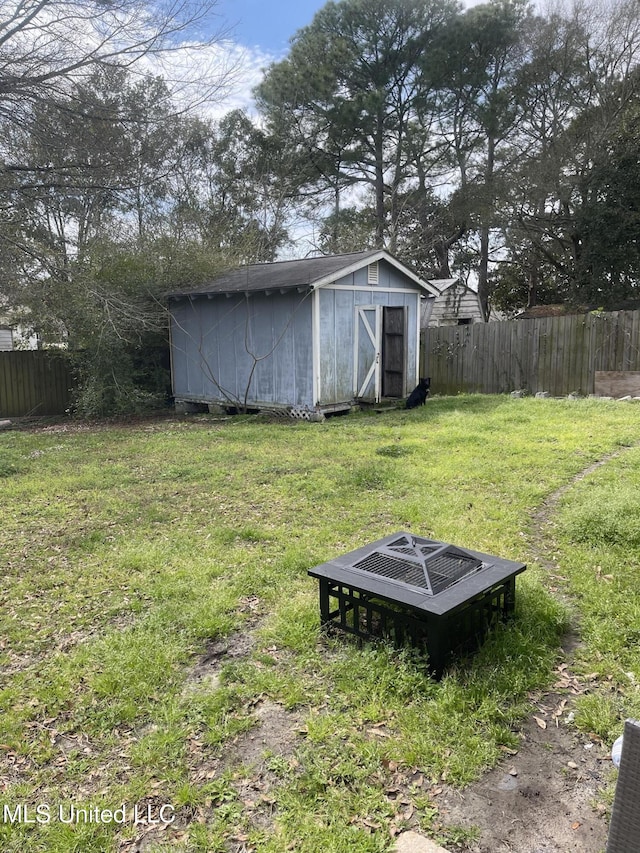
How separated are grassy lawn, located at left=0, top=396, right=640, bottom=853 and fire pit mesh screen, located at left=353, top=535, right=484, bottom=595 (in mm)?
348

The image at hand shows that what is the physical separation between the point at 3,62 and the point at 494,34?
59.9 ft

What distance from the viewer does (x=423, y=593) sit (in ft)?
8.68

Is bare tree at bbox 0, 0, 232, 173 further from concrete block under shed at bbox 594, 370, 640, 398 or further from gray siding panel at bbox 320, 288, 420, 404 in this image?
concrete block under shed at bbox 594, 370, 640, 398

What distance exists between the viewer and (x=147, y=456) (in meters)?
7.47

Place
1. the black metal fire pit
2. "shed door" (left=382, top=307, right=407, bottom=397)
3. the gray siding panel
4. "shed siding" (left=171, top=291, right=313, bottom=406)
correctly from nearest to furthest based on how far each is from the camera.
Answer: the black metal fire pit
the gray siding panel
"shed siding" (left=171, top=291, right=313, bottom=406)
"shed door" (left=382, top=307, right=407, bottom=397)

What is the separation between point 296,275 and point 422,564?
7.91m

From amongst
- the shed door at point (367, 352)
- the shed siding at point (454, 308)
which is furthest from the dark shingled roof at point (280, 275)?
the shed siding at point (454, 308)

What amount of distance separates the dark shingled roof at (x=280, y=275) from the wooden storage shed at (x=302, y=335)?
30mm

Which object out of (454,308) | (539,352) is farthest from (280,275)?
(454,308)

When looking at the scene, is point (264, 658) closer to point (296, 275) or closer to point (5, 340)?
point (296, 275)

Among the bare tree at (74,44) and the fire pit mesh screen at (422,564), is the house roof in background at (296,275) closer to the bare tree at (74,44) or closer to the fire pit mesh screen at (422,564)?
the bare tree at (74,44)

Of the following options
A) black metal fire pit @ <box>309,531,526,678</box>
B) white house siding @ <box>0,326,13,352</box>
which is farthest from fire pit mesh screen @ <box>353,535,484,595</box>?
white house siding @ <box>0,326,13,352</box>

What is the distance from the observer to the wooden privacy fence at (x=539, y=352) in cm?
1105

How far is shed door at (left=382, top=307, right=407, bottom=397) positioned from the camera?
36.0 ft
